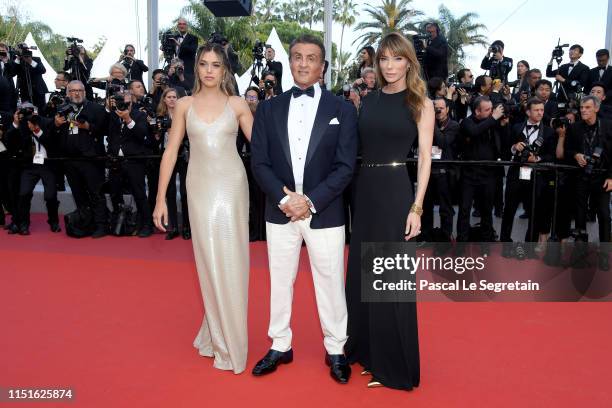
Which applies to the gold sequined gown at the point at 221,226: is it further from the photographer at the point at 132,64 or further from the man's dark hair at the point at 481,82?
the photographer at the point at 132,64

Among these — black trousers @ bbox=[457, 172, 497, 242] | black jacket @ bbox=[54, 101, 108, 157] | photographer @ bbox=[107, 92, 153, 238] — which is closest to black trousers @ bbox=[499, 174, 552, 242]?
black trousers @ bbox=[457, 172, 497, 242]

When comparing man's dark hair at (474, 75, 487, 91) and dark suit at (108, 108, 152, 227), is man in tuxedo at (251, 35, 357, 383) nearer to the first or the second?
dark suit at (108, 108, 152, 227)

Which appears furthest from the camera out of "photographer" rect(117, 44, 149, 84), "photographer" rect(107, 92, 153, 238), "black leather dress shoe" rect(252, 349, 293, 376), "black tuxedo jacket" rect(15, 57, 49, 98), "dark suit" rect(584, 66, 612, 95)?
"black tuxedo jacket" rect(15, 57, 49, 98)

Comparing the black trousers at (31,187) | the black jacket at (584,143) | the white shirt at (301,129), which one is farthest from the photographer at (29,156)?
the black jacket at (584,143)

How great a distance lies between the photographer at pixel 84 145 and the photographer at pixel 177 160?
821mm

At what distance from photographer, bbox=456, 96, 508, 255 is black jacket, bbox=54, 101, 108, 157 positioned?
4.34 metres

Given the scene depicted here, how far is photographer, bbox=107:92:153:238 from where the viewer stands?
22.9ft

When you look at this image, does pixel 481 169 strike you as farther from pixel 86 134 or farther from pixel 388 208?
pixel 86 134

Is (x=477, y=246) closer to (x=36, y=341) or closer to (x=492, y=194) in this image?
(x=492, y=194)

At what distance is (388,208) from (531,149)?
3.31 metres

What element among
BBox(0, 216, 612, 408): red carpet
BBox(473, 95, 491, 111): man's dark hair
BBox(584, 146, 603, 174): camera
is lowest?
BBox(0, 216, 612, 408): red carpet

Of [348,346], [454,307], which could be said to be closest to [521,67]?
[454,307]

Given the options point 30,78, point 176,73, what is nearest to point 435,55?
point 176,73

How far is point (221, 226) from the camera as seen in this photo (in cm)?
321
